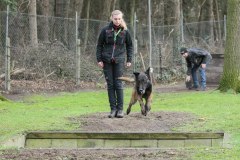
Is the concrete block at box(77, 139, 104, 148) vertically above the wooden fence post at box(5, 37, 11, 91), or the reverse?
the wooden fence post at box(5, 37, 11, 91)

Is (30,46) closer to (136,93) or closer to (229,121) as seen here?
(136,93)

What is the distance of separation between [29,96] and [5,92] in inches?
41.1

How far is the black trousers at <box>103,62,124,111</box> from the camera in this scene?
12.0 meters

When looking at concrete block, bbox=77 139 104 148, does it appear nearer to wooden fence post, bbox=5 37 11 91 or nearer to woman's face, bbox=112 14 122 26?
woman's face, bbox=112 14 122 26

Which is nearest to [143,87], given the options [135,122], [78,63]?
[135,122]

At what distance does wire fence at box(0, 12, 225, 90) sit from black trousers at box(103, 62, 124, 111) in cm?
952

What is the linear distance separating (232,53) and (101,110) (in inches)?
239

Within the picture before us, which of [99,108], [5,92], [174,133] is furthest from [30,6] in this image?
[174,133]

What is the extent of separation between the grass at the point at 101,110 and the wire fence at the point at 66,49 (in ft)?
8.85

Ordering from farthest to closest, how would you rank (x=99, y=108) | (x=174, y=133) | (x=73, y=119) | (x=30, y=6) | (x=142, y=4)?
1. (x=142, y=4)
2. (x=30, y=6)
3. (x=99, y=108)
4. (x=73, y=119)
5. (x=174, y=133)

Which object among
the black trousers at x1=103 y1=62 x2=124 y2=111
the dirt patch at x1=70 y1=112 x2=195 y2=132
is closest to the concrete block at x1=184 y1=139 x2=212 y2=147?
the dirt patch at x1=70 y1=112 x2=195 y2=132

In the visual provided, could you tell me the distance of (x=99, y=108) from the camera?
619 inches

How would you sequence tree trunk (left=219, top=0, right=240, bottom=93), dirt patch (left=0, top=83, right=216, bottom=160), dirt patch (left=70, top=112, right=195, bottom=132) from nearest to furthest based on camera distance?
dirt patch (left=0, top=83, right=216, bottom=160)
dirt patch (left=70, top=112, right=195, bottom=132)
tree trunk (left=219, top=0, right=240, bottom=93)

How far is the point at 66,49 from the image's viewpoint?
23969 mm
